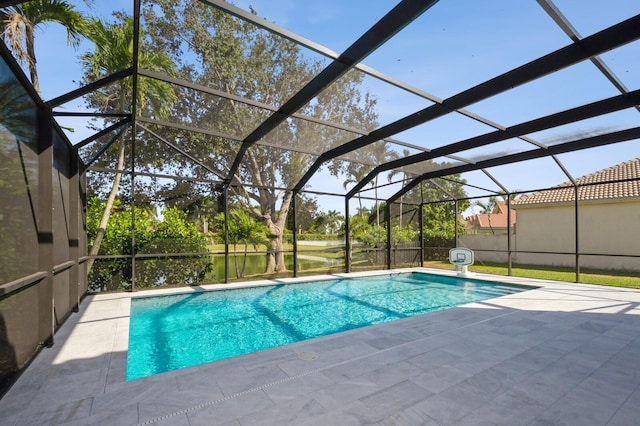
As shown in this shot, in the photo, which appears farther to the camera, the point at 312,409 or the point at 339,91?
the point at 339,91

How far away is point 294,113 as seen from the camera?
5367 mm

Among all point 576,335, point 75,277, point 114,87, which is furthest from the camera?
point 114,87

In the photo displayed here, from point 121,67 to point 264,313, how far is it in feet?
20.0

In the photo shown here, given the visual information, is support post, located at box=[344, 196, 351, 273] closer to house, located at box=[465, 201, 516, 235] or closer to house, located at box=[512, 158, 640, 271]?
house, located at box=[512, 158, 640, 271]

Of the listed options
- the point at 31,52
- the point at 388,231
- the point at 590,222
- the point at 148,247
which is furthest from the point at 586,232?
the point at 31,52

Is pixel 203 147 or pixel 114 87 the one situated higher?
pixel 114 87

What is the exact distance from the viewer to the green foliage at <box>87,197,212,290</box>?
7.30m

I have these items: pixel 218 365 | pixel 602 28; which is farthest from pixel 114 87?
pixel 602 28

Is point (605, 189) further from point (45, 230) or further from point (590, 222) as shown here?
point (45, 230)

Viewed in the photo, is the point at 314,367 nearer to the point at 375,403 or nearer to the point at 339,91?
the point at 375,403

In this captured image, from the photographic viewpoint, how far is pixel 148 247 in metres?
7.94

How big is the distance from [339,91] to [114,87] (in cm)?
516

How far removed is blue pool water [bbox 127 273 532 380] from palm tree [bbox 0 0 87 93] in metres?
4.65

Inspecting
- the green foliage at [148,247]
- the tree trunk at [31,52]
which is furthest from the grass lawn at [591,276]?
the tree trunk at [31,52]
